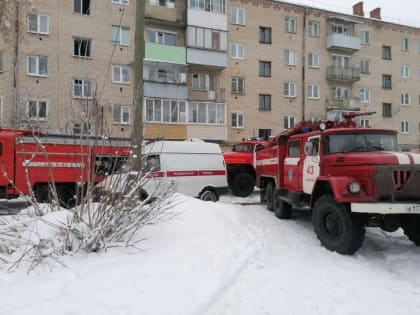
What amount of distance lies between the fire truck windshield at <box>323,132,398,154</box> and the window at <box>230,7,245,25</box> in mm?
24536

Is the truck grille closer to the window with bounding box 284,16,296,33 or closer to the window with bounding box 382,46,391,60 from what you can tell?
the window with bounding box 284,16,296,33

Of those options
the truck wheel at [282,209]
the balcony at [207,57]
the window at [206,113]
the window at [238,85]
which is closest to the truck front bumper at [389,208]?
the truck wheel at [282,209]

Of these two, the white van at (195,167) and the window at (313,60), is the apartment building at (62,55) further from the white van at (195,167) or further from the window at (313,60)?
the window at (313,60)

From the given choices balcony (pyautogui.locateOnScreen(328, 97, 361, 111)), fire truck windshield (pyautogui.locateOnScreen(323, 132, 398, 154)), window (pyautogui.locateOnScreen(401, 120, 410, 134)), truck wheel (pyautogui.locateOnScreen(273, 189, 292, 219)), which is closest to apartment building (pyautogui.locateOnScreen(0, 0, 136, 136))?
truck wheel (pyautogui.locateOnScreen(273, 189, 292, 219))

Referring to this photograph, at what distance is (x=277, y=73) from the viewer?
102ft

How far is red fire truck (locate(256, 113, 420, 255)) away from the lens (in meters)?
6.27

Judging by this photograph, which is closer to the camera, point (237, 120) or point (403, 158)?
point (403, 158)

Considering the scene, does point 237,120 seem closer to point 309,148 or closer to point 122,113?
point 122,113

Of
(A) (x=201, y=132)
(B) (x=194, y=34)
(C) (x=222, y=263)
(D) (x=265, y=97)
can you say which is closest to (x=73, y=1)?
(B) (x=194, y=34)

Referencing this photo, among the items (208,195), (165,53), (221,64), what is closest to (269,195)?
(208,195)

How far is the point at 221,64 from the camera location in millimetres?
27812

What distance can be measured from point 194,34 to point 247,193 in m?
15.0

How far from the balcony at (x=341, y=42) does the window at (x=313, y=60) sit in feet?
4.70

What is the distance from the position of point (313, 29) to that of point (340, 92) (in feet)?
→ 19.7
